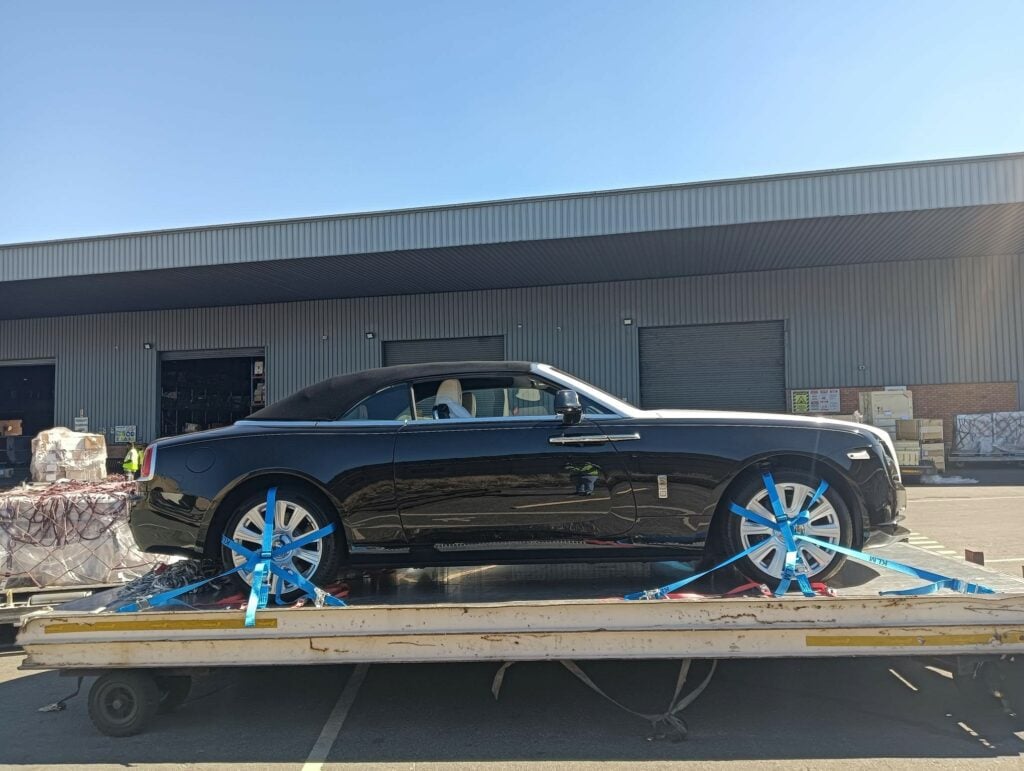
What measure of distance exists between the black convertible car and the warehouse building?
12077 millimetres

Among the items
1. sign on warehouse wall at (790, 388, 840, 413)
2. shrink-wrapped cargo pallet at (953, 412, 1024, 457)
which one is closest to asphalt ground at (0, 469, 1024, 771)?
sign on warehouse wall at (790, 388, 840, 413)

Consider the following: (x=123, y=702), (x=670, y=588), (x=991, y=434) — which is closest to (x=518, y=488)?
(x=670, y=588)

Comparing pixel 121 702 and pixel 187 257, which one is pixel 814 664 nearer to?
pixel 121 702

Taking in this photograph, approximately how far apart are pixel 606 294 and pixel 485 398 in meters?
16.1

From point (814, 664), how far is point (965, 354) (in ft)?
56.8

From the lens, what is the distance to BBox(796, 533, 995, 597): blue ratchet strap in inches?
144

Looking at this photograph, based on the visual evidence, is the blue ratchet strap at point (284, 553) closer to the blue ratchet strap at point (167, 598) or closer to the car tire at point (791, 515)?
the blue ratchet strap at point (167, 598)

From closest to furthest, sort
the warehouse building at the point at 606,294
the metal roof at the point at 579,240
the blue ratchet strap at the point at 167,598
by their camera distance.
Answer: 1. the blue ratchet strap at the point at 167,598
2. the metal roof at the point at 579,240
3. the warehouse building at the point at 606,294

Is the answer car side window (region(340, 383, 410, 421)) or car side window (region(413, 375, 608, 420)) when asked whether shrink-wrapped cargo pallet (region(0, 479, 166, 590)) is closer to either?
car side window (region(340, 383, 410, 421))

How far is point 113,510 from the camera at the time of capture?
5.92 m

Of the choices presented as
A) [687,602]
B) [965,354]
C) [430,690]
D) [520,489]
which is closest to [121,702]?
[430,690]

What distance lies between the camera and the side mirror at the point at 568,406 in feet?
12.8

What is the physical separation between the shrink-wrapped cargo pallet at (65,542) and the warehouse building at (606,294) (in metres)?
11.4

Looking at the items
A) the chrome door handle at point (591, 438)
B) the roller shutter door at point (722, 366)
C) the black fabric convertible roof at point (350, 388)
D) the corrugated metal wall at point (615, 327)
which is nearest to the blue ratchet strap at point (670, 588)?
the chrome door handle at point (591, 438)
